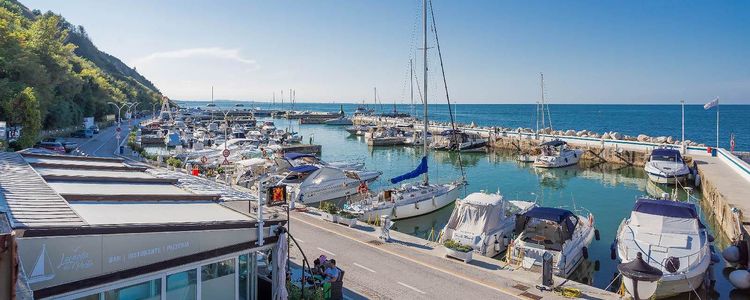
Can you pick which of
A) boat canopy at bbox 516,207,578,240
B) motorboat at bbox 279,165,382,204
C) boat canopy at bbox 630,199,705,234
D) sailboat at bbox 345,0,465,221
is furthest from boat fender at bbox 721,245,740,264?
motorboat at bbox 279,165,382,204

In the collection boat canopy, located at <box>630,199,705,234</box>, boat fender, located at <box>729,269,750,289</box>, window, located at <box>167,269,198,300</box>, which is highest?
window, located at <box>167,269,198,300</box>

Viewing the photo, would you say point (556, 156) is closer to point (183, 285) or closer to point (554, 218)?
point (554, 218)

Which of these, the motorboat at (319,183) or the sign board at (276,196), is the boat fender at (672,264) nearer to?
the sign board at (276,196)

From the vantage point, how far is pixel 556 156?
55.0m

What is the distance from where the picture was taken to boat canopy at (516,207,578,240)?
21.2 m

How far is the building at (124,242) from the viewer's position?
7.67 metres

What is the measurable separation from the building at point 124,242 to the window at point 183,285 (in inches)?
0.7

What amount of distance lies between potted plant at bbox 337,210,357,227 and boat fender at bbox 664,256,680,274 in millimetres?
13022

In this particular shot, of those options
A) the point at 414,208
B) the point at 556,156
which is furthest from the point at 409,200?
the point at 556,156

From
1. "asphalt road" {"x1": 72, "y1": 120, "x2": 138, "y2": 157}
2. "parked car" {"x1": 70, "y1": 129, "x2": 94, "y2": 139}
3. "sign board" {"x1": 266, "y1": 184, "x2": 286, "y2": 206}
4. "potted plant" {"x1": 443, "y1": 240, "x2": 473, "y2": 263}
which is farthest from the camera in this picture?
"parked car" {"x1": 70, "y1": 129, "x2": 94, "y2": 139}

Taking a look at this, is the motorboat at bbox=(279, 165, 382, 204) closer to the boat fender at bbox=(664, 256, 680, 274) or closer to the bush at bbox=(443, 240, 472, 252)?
the bush at bbox=(443, 240, 472, 252)

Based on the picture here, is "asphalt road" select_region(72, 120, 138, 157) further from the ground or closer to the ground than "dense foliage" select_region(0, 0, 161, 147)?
closer to the ground

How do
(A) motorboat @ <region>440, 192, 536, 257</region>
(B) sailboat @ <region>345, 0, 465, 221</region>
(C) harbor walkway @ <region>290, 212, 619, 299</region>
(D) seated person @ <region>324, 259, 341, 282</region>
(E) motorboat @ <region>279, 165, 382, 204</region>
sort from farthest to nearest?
1. (E) motorboat @ <region>279, 165, 382, 204</region>
2. (B) sailboat @ <region>345, 0, 465, 221</region>
3. (A) motorboat @ <region>440, 192, 536, 257</region>
4. (C) harbor walkway @ <region>290, 212, 619, 299</region>
5. (D) seated person @ <region>324, 259, 341, 282</region>

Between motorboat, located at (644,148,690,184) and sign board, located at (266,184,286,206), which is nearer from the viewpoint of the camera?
sign board, located at (266,184,286,206)
